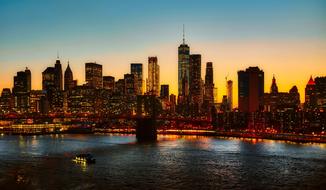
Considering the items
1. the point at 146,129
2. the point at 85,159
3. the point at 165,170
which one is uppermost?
the point at 146,129

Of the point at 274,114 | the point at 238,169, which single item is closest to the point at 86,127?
the point at 274,114

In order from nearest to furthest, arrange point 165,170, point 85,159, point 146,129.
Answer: point 165,170 < point 85,159 < point 146,129

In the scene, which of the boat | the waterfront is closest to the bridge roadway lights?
the waterfront

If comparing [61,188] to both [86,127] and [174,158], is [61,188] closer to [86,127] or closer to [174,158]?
[174,158]

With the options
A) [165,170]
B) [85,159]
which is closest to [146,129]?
[85,159]

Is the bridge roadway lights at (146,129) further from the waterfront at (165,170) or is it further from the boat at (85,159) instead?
the boat at (85,159)

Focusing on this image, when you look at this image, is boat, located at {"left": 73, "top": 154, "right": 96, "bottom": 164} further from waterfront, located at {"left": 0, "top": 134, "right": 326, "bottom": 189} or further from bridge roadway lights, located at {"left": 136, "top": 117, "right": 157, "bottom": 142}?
bridge roadway lights, located at {"left": 136, "top": 117, "right": 157, "bottom": 142}

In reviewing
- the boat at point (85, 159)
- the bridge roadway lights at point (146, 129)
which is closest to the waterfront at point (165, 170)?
the boat at point (85, 159)

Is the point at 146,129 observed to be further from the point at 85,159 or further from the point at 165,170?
the point at 165,170
